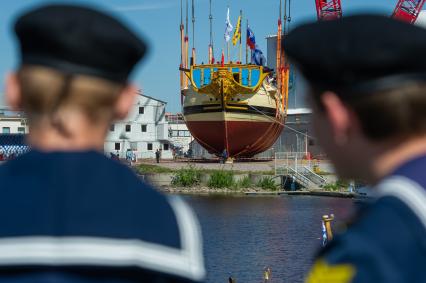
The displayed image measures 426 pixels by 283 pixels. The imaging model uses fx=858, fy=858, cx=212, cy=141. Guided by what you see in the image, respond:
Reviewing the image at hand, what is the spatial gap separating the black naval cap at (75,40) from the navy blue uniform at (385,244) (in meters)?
0.77

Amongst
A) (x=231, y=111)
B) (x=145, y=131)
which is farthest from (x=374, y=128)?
(x=145, y=131)

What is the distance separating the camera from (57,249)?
2158mm

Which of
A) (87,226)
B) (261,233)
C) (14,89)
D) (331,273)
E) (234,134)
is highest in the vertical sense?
(234,134)

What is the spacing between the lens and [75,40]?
7.52 feet

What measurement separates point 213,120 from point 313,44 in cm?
5486

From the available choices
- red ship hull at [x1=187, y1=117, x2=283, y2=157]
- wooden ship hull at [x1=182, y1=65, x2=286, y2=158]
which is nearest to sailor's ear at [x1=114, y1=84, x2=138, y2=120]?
wooden ship hull at [x1=182, y1=65, x2=286, y2=158]

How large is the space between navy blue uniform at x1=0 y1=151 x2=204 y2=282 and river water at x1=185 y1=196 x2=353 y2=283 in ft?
72.4

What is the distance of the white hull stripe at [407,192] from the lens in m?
2.16

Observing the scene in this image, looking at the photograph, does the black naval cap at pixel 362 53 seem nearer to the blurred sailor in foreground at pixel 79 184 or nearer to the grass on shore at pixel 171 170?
the blurred sailor in foreground at pixel 79 184

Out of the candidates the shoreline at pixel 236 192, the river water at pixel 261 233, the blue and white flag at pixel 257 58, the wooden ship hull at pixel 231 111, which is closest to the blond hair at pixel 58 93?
the river water at pixel 261 233

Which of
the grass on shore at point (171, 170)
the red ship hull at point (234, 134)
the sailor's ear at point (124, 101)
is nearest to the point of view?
the sailor's ear at point (124, 101)

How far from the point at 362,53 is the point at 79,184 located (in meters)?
0.82

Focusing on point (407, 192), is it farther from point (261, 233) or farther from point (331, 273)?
point (261, 233)

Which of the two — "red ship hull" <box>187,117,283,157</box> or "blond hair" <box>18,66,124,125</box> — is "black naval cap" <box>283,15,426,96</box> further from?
"red ship hull" <box>187,117,283,157</box>
